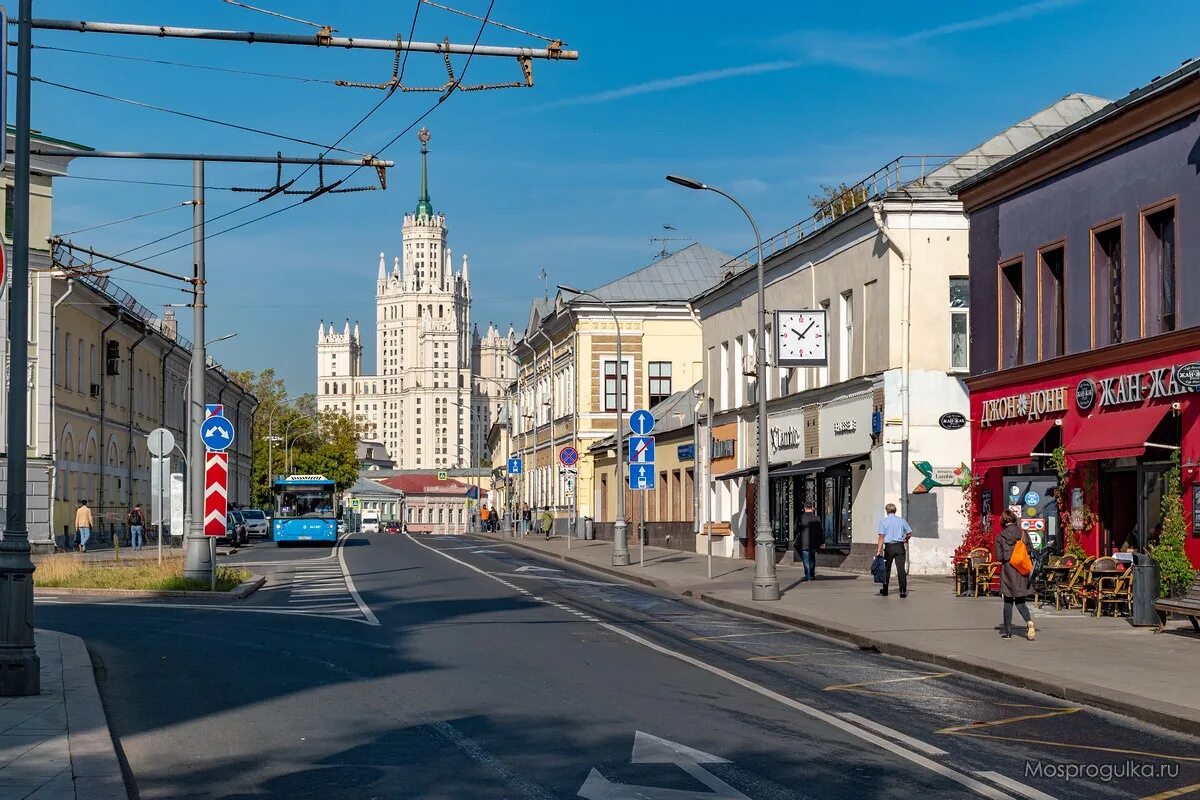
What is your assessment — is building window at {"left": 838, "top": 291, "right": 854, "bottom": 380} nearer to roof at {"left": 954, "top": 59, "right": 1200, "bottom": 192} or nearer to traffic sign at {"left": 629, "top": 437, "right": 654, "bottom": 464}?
traffic sign at {"left": 629, "top": 437, "right": 654, "bottom": 464}

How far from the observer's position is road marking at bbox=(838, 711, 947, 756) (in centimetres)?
1023

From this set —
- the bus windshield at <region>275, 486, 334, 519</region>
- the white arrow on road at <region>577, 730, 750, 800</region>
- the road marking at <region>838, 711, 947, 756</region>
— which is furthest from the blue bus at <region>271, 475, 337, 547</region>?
the white arrow on road at <region>577, 730, 750, 800</region>

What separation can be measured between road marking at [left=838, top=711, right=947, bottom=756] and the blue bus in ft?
167

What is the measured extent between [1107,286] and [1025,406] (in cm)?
314

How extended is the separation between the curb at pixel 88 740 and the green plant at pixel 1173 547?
1464 centimetres

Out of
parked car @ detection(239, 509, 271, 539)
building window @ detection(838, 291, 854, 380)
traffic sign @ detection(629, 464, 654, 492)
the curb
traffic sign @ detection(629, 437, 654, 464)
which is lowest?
parked car @ detection(239, 509, 271, 539)

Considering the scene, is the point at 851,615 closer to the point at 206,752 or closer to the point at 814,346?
the point at 814,346

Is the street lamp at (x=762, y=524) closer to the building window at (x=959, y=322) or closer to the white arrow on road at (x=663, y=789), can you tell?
the building window at (x=959, y=322)

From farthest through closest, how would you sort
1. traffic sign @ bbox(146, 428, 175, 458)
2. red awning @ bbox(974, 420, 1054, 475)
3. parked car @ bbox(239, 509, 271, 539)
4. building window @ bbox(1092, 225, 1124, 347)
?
parked car @ bbox(239, 509, 271, 539), traffic sign @ bbox(146, 428, 175, 458), red awning @ bbox(974, 420, 1054, 475), building window @ bbox(1092, 225, 1124, 347)

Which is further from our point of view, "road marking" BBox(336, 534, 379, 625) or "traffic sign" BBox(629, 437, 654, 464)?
"traffic sign" BBox(629, 437, 654, 464)

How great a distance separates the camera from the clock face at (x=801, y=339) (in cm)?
3161

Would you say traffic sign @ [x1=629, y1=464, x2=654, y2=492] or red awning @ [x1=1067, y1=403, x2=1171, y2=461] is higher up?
red awning @ [x1=1067, y1=403, x2=1171, y2=461]

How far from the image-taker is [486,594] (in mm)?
27047

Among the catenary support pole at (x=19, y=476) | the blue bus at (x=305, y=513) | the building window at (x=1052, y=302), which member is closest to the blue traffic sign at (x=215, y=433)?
the catenary support pole at (x=19, y=476)
